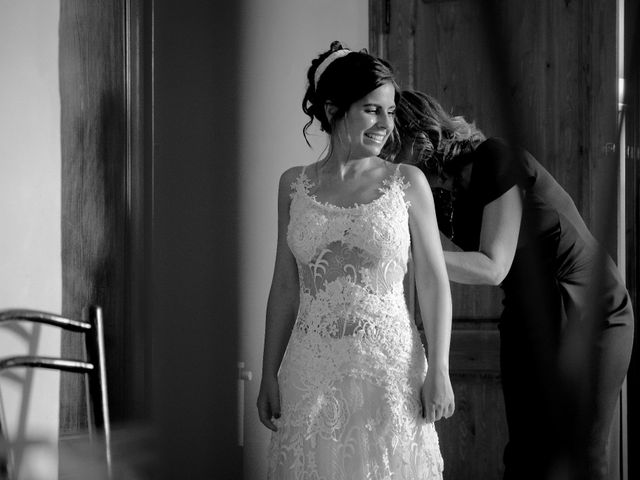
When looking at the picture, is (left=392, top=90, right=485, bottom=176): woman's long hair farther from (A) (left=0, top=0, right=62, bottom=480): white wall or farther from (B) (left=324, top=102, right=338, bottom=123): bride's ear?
(A) (left=0, top=0, right=62, bottom=480): white wall

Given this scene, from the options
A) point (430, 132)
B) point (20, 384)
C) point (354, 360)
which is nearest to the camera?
point (354, 360)

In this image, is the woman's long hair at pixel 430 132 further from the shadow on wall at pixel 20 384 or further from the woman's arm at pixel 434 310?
the shadow on wall at pixel 20 384

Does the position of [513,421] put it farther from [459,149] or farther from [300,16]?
[300,16]

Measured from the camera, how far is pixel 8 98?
74.9 inches

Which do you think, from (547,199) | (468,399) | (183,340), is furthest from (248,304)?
(547,199)

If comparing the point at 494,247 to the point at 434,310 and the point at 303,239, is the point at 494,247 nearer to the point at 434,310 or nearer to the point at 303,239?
the point at 434,310

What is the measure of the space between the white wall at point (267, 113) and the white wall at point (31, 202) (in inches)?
36.2

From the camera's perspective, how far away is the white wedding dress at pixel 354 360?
58.9 inches

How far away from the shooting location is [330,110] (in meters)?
1.60

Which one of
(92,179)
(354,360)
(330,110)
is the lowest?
(354,360)

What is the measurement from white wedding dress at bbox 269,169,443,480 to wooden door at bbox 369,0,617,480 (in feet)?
2.83

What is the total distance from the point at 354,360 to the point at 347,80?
499mm

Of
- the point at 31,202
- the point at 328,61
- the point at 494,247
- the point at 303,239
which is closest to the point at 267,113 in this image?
the point at 31,202

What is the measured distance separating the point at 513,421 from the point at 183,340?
1.33 metres
